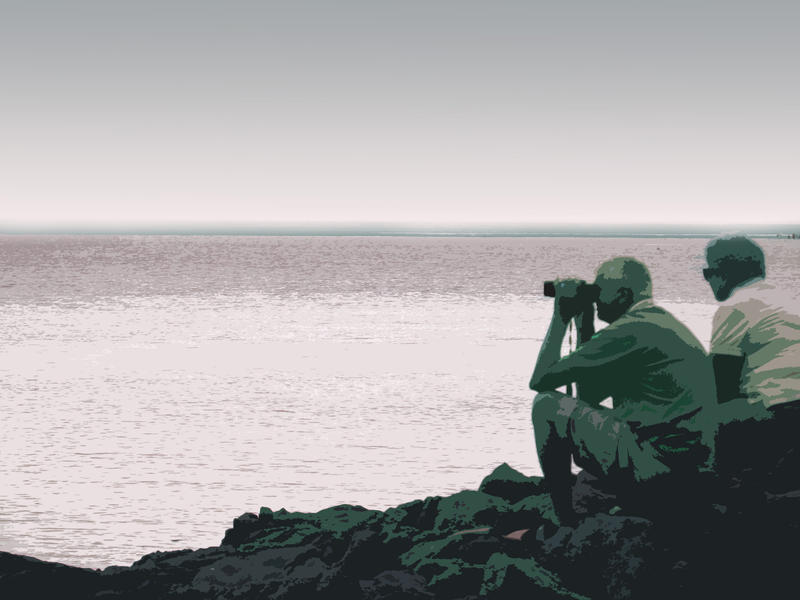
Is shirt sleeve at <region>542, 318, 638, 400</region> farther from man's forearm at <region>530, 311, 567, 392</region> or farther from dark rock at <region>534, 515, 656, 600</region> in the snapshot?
dark rock at <region>534, 515, 656, 600</region>

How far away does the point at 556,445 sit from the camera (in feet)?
15.9

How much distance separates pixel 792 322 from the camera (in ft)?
14.9

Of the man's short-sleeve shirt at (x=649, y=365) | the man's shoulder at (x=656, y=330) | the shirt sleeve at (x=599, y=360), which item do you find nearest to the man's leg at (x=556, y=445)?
the shirt sleeve at (x=599, y=360)

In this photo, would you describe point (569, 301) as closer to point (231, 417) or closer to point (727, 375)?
point (727, 375)

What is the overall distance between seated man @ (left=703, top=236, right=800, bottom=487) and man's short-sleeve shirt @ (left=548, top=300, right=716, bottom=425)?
36 centimetres

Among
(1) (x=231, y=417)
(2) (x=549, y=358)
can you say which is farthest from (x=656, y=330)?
(1) (x=231, y=417)

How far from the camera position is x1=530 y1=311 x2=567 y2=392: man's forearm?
462 centimetres

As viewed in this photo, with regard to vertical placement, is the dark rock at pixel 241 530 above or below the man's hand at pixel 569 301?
below

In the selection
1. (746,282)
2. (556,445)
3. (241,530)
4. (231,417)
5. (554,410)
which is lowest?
(231,417)

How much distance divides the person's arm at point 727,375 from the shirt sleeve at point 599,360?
632 millimetres

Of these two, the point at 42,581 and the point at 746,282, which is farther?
the point at 746,282

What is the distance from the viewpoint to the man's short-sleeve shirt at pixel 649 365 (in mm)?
4254

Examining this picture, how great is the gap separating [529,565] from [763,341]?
155 cm

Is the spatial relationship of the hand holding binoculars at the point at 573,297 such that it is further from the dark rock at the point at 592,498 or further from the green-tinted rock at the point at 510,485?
the green-tinted rock at the point at 510,485
